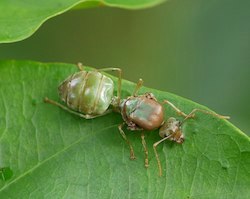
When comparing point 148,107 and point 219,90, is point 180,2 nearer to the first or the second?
point 219,90

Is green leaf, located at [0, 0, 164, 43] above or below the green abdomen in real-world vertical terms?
above

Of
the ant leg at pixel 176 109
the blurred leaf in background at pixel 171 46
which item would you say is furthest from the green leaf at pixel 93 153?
the blurred leaf in background at pixel 171 46

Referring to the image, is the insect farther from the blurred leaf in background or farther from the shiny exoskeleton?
the blurred leaf in background

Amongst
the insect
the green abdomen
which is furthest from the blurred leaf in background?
the green abdomen

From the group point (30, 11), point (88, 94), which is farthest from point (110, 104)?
point (30, 11)

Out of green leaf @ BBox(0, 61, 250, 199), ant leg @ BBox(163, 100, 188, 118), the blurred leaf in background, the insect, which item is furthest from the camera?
the blurred leaf in background

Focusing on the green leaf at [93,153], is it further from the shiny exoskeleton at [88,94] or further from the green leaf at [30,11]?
the green leaf at [30,11]

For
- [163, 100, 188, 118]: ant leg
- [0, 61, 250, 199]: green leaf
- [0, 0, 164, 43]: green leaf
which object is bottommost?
[0, 61, 250, 199]: green leaf
